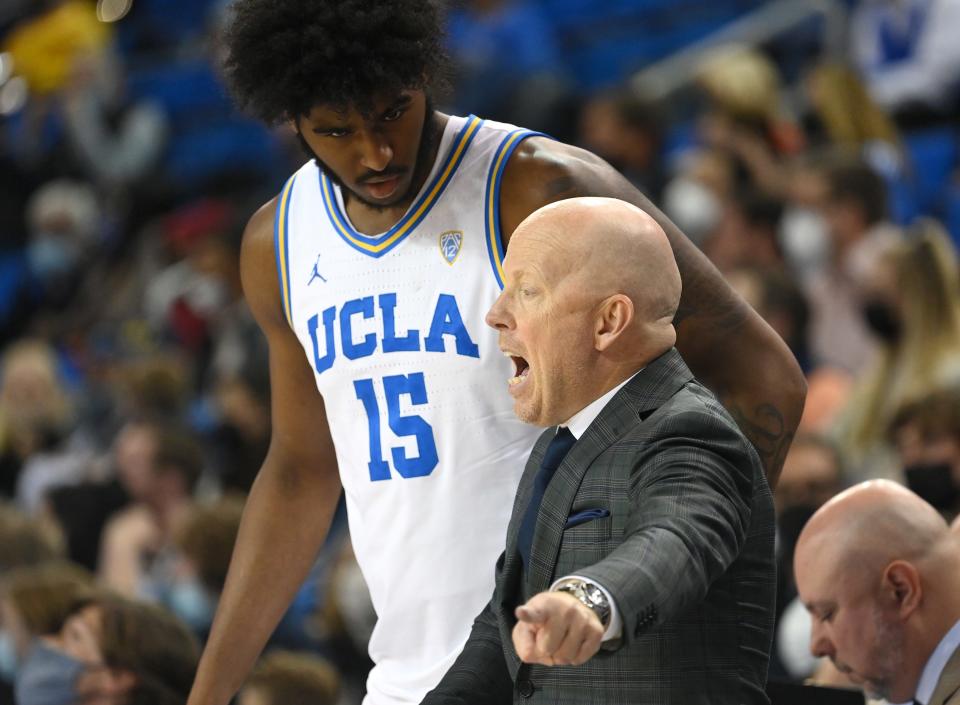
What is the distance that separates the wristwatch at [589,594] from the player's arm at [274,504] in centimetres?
153

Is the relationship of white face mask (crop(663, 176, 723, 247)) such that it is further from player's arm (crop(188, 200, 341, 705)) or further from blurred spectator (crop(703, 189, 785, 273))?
player's arm (crop(188, 200, 341, 705))

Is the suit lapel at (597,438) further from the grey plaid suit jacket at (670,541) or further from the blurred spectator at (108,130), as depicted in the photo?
the blurred spectator at (108,130)

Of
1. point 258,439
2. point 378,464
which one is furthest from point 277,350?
point 258,439

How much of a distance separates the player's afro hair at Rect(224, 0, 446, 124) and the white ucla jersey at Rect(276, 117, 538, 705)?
247 millimetres

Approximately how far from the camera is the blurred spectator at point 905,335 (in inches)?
235

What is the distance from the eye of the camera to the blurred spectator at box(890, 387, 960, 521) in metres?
4.76

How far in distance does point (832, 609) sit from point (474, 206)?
1065mm

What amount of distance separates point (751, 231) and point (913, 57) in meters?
2.04

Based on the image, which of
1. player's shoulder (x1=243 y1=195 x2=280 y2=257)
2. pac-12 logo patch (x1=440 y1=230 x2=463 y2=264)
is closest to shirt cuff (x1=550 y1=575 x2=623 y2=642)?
pac-12 logo patch (x1=440 y1=230 x2=463 y2=264)

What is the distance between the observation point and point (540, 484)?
8.25ft

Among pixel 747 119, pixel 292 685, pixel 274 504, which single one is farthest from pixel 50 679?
pixel 747 119

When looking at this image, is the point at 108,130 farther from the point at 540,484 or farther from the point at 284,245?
the point at 540,484

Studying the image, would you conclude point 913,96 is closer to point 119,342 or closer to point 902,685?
point 119,342

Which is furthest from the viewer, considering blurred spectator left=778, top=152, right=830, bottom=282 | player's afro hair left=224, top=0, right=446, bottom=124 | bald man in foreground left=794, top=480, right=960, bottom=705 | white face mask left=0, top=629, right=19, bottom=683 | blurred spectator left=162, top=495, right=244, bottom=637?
blurred spectator left=778, top=152, right=830, bottom=282
